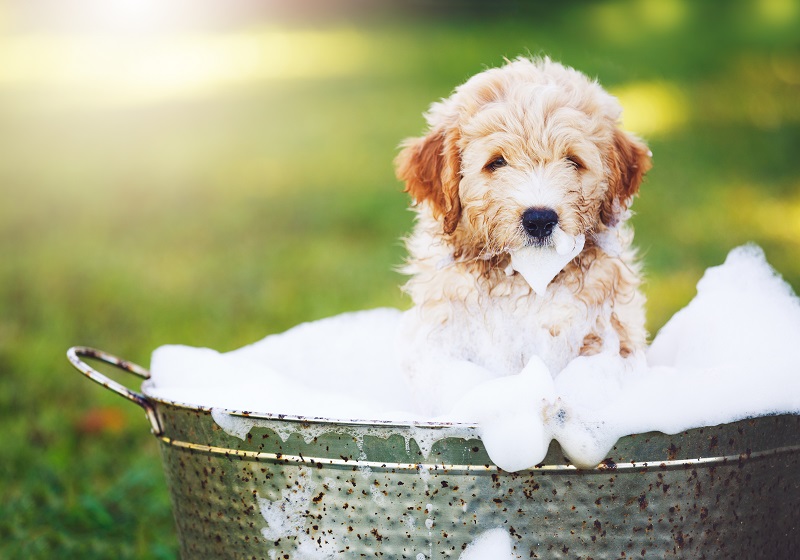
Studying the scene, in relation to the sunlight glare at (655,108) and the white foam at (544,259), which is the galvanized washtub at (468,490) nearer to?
the white foam at (544,259)

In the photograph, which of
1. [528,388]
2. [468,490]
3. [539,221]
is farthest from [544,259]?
[468,490]

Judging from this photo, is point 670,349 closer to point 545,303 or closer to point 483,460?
point 545,303

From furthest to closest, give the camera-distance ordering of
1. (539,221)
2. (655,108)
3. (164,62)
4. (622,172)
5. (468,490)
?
(164,62), (655,108), (622,172), (539,221), (468,490)

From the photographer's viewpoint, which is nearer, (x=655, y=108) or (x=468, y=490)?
(x=468, y=490)

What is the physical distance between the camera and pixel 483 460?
6.69 ft

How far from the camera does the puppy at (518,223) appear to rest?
7.63ft

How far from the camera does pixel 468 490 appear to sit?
2066 millimetres

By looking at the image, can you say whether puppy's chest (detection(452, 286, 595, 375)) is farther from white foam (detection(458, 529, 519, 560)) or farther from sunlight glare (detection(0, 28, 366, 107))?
sunlight glare (detection(0, 28, 366, 107))

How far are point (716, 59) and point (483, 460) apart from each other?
443 inches

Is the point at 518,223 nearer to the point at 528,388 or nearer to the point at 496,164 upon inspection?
the point at 496,164

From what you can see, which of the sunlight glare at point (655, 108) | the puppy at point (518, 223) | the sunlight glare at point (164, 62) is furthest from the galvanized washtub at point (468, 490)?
the sunlight glare at point (164, 62)

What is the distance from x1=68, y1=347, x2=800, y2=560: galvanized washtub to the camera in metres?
2.05

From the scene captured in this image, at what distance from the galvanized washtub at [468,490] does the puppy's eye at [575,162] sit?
0.71 m

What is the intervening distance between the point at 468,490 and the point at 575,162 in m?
0.86
